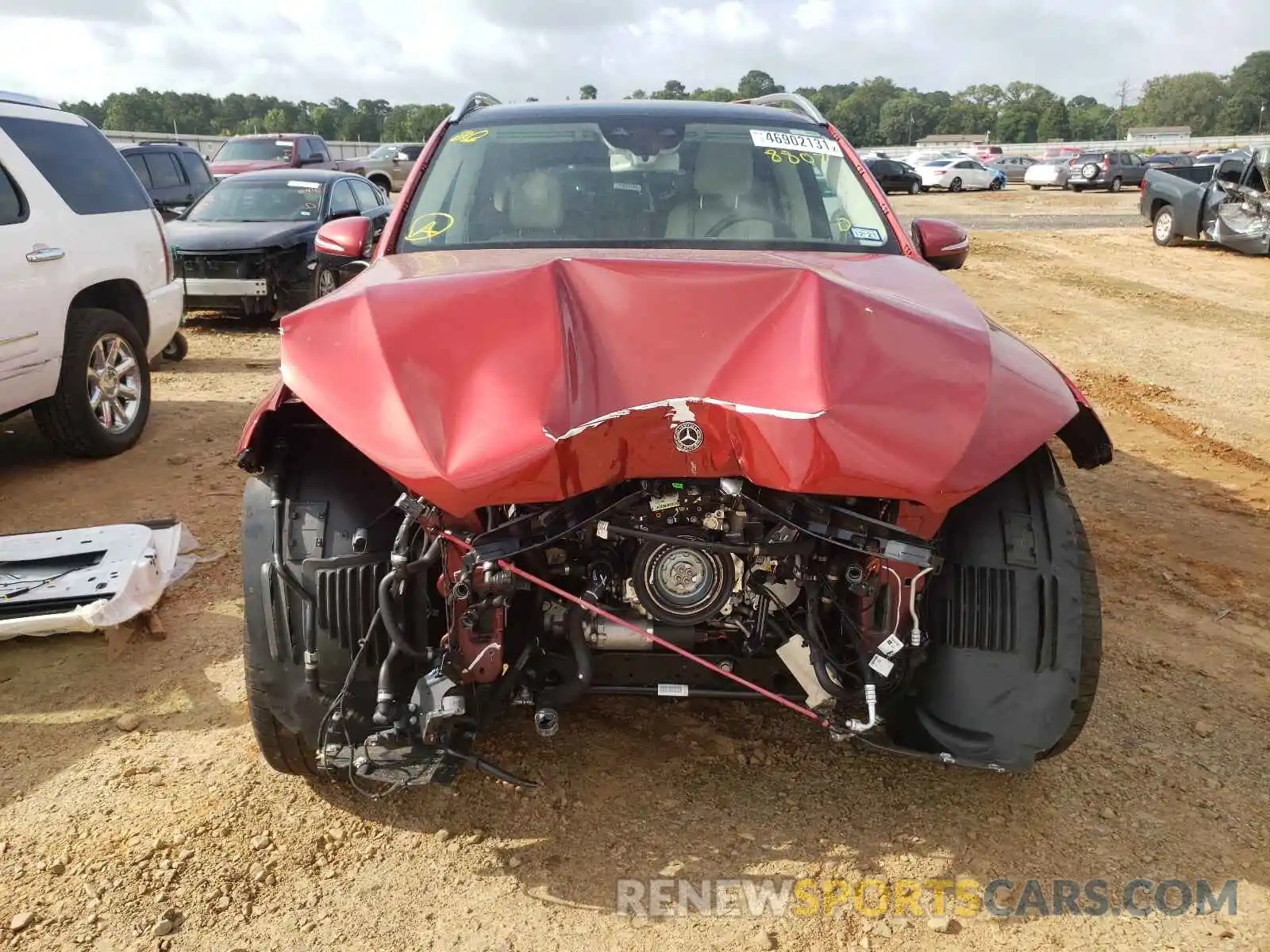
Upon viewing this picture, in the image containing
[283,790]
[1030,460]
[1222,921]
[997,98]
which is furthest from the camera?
[997,98]

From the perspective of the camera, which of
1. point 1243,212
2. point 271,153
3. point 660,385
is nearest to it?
point 660,385

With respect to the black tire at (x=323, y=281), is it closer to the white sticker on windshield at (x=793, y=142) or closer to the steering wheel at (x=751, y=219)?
the white sticker on windshield at (x=793, y=142)

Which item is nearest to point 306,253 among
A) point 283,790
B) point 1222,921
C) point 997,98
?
point 283,790

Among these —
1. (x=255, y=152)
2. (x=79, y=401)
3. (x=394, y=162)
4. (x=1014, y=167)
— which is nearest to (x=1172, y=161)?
(x=1014, y=167)

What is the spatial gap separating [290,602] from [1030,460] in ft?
6.45

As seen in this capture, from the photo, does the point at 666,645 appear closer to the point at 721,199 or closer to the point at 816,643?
the point at 816,643

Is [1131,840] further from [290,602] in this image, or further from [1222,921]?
[290,602]

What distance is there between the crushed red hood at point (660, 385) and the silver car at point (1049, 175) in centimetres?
3812

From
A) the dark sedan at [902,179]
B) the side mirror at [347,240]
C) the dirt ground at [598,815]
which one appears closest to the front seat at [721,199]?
the side mirror at [347,240]

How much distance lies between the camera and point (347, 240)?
3.90 meters

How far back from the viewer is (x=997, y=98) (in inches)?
5069

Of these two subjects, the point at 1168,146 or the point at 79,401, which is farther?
the point at 1168,146

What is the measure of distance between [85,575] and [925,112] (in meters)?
124

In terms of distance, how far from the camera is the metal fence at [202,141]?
34219 mm
